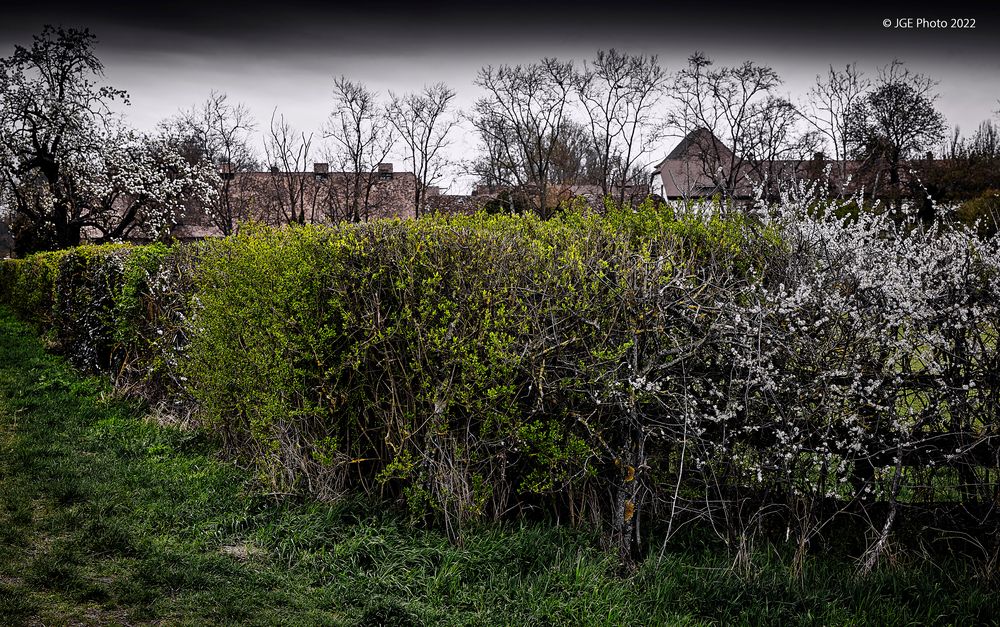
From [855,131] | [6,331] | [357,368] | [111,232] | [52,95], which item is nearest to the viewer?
[357,368]

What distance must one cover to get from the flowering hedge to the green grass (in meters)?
0.27

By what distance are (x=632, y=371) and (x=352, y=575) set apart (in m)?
2.15

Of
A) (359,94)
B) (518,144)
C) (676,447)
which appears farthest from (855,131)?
(676,447)

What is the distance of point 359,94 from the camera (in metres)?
40.6

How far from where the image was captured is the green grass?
11.1ft

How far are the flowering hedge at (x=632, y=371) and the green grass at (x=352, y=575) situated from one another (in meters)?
0.27

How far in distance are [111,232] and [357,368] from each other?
27.2 meters

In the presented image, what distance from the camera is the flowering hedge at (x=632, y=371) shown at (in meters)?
3.91

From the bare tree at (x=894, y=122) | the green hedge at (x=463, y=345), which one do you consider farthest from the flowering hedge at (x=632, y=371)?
the bare tree at (x=894, y=122)

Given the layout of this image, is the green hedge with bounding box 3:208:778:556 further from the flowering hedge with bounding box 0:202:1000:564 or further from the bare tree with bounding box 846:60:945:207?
the bare tree with bounding box 846:60:945:207

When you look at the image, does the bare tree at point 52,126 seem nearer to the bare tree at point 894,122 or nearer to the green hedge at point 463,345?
the green hedge at point 463,345

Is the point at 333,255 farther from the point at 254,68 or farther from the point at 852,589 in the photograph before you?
the point at 254,68

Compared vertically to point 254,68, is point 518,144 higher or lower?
higher

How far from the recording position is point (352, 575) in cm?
382
